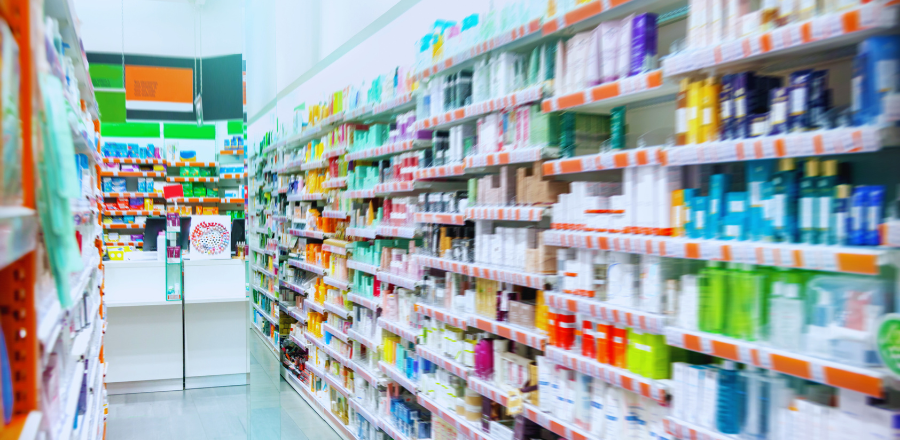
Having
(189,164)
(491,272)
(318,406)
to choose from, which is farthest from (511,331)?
(189,164)

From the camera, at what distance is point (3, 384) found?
101 cm

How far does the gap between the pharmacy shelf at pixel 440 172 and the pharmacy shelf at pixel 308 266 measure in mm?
2527

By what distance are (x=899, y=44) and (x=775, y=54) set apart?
0.40 metres

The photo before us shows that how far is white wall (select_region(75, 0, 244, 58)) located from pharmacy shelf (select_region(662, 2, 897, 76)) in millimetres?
10941

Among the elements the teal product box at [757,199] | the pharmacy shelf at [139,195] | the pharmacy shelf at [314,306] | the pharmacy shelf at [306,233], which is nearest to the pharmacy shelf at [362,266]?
the pharmacy shelf at [306,233]

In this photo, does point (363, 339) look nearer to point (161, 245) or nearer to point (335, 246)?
point (335, 246)

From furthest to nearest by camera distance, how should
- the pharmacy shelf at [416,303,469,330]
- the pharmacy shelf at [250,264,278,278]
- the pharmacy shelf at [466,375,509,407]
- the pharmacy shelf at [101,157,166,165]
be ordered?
→ the pharmacy shelf at [101,157,166,165] → the pharmacy shelf at [250,264,278,278] → the pharmacy shelf at [416,303,469,330] → the pharmacy shelf at [466,375,509,407]

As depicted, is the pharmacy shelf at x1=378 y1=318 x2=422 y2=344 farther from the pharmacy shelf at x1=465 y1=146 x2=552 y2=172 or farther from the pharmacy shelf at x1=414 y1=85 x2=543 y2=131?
the pharmacy shelf at x1=414 y1=85 x2=543 y2=131

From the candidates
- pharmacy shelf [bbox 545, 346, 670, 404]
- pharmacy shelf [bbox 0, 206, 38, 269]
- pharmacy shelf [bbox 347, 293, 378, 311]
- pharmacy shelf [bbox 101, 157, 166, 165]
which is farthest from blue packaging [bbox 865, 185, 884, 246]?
pharmacy shelf [bbox 101, 157, 166, 165]

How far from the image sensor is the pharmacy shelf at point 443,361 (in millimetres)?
3607

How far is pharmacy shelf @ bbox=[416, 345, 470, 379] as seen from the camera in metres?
3.61

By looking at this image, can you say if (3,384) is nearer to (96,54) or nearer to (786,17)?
(786,17)

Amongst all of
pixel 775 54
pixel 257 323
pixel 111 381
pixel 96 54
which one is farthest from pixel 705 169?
pixel 96 54

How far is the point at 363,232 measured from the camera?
5.20 metres
